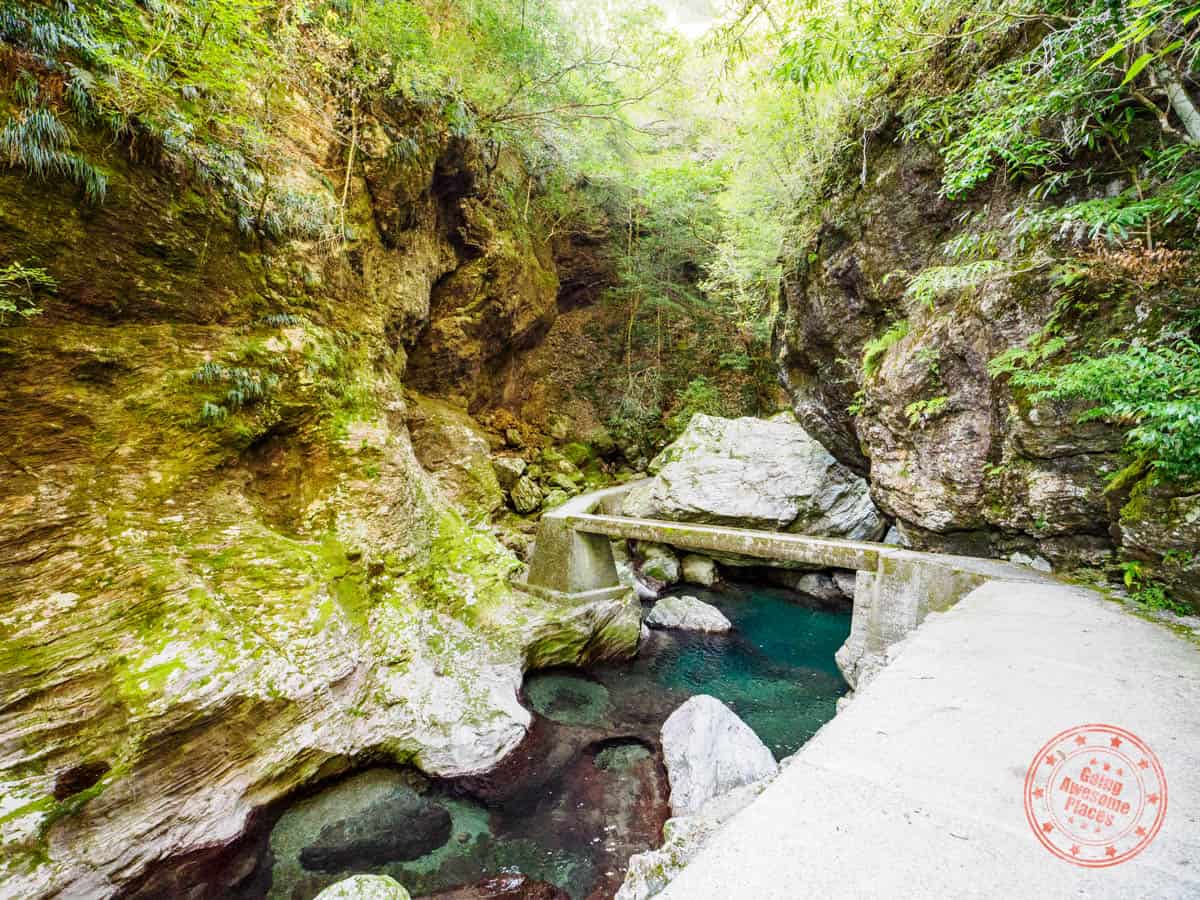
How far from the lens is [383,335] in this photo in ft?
24.2

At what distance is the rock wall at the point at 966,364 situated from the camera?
12.4ft

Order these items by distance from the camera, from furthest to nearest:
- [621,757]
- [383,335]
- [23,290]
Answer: [383,335] < [621,757] < [23,290]

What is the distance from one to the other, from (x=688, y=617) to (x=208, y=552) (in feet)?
25.4

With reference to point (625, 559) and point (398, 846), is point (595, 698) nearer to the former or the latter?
point (398, 846)

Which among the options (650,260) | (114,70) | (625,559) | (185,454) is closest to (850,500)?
(625,559)

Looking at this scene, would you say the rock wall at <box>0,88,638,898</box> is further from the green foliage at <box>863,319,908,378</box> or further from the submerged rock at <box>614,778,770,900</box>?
the green foliage at <box>863,319,908,378</box>

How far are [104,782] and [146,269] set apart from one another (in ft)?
14.5

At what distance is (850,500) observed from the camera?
35.9ft

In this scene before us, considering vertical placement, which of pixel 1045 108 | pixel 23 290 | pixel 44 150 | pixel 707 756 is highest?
pixel 44 150

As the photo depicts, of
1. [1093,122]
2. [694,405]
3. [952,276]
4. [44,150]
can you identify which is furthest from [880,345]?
[694,405]

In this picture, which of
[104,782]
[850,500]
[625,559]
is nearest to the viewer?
[104,782]

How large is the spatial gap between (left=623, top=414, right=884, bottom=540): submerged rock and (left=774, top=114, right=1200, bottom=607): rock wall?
3015 millimetres

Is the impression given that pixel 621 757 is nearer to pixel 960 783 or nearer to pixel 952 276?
pixel 960 783

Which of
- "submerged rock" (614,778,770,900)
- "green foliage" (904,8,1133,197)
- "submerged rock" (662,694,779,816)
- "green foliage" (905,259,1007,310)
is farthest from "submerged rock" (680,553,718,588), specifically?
"green foliage" (904,8,1133,197)
